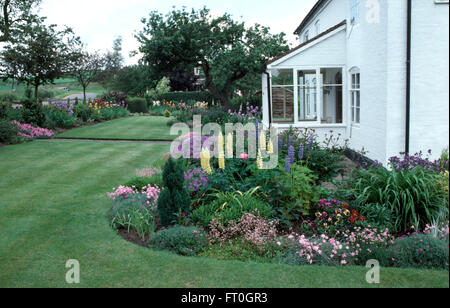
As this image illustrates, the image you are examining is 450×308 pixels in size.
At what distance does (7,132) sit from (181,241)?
1184 cm

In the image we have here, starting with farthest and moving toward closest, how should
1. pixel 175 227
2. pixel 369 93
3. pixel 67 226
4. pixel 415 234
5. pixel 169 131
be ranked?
pixel 169 131 → pixel 369 93 → pixel 67 226 → pixel 175 227 → pixel 415 234

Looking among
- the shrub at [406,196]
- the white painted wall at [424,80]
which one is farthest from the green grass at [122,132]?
the shrub at [406,196]

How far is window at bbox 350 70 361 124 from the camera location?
12.9 meters

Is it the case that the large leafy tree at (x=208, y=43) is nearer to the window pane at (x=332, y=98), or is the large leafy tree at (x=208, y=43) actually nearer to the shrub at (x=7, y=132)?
the window pane at (x=332, y=98)

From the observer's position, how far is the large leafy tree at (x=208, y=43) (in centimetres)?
2400

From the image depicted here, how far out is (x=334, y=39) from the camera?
46.3 ft

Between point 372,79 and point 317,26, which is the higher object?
point 317,26

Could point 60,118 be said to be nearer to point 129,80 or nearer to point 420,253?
point 420,253

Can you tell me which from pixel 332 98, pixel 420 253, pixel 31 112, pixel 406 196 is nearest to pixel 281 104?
pixel 332 98

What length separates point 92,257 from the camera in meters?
5.72

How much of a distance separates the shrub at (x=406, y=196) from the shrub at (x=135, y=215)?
330 centimetres
